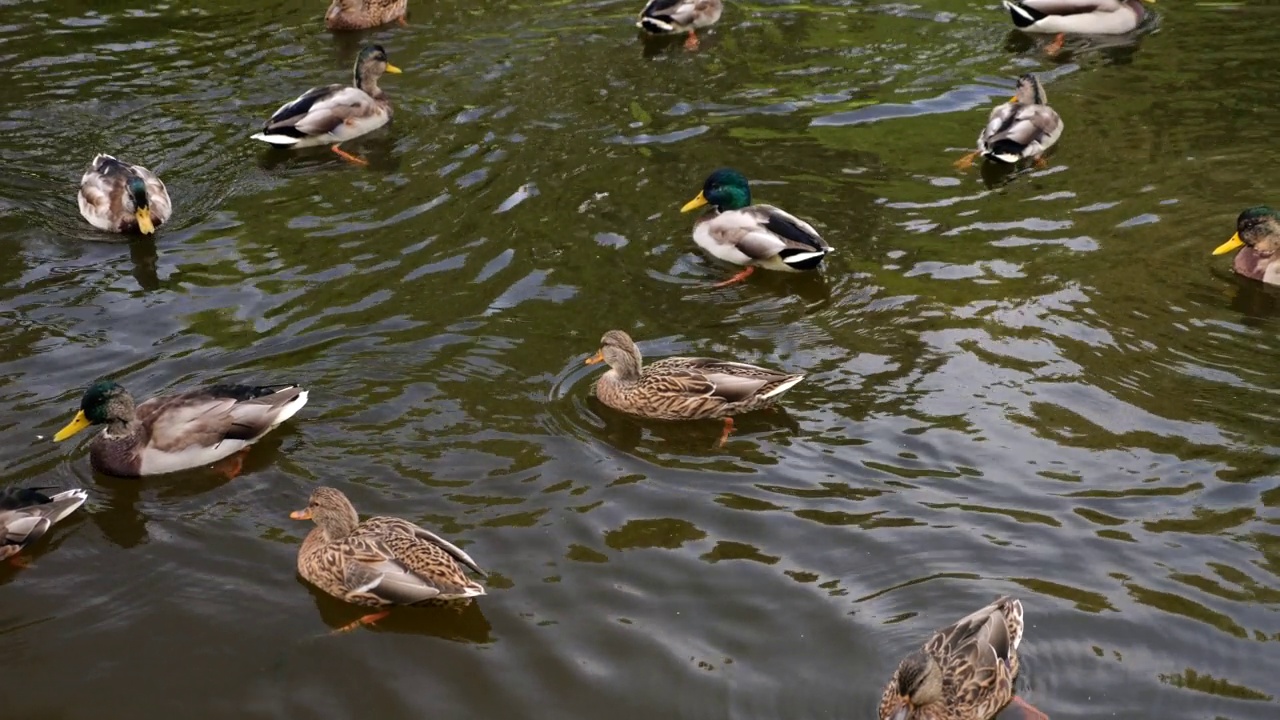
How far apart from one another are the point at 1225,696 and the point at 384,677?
12.2 feet

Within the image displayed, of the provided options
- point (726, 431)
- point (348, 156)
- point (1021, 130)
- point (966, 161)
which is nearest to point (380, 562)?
point (726, 431)

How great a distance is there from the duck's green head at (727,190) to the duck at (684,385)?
98.7 inches

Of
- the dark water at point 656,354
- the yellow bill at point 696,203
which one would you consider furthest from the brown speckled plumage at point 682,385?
the yellow bill at point 696,203

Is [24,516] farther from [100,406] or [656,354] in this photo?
[656,354]

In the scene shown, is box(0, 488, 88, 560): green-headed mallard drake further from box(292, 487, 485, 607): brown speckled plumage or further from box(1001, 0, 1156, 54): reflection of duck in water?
box(1001, 0, 1156, 54): reflection of duck in water

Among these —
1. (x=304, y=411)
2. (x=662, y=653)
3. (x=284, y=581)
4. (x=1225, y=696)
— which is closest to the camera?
(x=1225, y=696)

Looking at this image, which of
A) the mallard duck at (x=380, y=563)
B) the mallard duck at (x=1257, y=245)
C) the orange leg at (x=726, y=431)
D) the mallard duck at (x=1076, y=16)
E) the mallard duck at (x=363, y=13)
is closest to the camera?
the mallard duck at (x=380, y=563)

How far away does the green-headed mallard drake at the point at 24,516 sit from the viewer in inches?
283

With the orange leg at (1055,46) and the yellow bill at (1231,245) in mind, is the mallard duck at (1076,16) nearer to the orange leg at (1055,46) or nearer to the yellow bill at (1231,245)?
the orange leg at (1055,46)

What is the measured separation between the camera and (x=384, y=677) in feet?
21.1

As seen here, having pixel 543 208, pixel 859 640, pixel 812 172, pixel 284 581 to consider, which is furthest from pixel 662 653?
pixel 812 172

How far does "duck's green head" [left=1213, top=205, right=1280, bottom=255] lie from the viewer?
10.1m

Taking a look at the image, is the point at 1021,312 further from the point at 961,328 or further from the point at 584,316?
the point at 584,316

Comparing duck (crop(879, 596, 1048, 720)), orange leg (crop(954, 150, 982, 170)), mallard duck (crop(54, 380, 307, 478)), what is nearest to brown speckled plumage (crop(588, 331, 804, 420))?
mallard duck (crop(54, 380, 307, 478))
